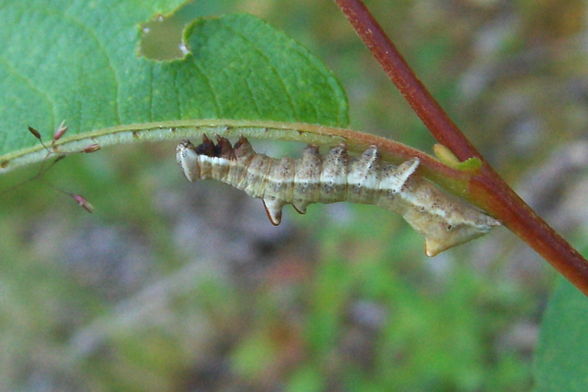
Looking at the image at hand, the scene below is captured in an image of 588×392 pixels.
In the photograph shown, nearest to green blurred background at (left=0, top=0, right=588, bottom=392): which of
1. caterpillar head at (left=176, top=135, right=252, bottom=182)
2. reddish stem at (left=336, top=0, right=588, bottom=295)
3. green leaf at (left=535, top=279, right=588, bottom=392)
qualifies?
green leaf at (left=535, top=279, right=588, bottom=392)

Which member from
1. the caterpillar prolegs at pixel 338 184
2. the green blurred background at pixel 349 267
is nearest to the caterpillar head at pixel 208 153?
the caterpillar prolegs at pixel 338 184

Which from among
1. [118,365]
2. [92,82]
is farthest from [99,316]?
[92,82]

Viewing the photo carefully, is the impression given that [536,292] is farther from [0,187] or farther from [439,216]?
[0,187]

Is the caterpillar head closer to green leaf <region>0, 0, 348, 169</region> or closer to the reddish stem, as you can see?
green leaf <region>0, 0, 348, 169</region>

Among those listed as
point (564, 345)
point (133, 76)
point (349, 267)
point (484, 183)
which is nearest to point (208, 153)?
point (133, 76)

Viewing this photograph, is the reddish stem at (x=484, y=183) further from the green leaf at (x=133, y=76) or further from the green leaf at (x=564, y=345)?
the green leaf at (x=564, y=345)

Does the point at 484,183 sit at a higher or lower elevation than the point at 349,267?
higher

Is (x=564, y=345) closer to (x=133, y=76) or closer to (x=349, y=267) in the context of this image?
(x=133, y=76)
